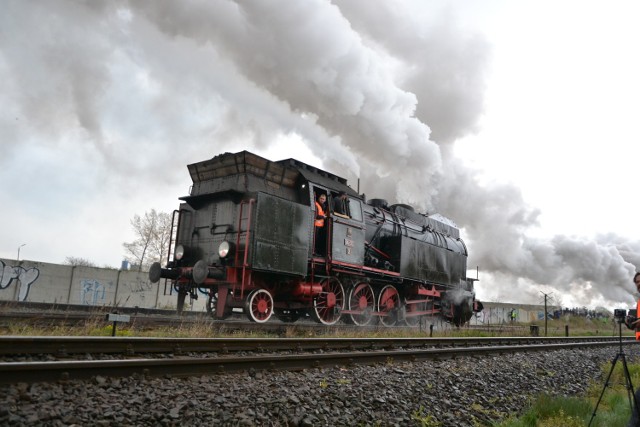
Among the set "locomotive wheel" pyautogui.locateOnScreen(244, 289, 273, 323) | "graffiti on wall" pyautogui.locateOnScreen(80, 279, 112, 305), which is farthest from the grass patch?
"graffiti on wall" pyautogui.locateOnScreen(80, 279, 112, 305)

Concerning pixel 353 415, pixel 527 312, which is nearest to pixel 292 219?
pixel 353 415

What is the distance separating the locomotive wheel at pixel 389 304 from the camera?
1336 cm

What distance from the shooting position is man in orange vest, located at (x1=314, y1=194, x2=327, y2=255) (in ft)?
37.1

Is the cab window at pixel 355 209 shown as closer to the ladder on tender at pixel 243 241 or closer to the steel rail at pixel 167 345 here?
the ladder on tender at pixel 243 241

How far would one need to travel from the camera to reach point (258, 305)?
9.89 metres

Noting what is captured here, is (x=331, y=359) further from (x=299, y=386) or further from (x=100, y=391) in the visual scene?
(x=100, y=391)

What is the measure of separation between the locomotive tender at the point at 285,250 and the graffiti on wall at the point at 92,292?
9405 millimetres

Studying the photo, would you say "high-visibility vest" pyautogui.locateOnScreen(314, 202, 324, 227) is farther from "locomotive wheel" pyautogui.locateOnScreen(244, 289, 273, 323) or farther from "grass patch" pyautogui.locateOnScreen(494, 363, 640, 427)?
"grass patch" pyautogui.locateOnScreen(494, 363, 640, 427)

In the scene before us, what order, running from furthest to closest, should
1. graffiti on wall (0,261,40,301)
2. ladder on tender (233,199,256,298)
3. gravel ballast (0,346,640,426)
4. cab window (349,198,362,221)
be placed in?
graffiti on wall (0,261,40,301)
cab window (349,198,362,221)
ladder on tender (233,199,256,298)
gravel ballast (0,346,640,426)

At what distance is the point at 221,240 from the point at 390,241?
5.39 m

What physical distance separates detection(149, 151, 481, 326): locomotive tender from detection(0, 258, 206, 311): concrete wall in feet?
17.4

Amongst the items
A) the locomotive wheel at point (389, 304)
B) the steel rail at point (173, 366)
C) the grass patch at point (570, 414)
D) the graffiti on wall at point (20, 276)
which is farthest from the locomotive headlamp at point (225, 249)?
the graffiti on wall at point (20, 276)

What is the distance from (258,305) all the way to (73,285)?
12.0 m

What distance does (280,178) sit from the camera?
10.8m
